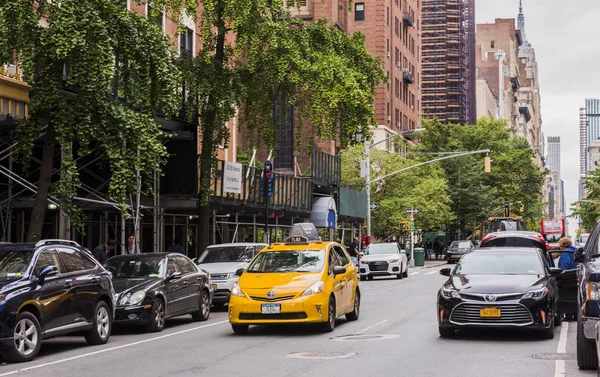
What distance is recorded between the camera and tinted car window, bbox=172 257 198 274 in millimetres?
19609

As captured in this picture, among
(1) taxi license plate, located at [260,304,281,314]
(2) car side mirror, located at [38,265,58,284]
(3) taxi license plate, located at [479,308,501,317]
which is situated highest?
(2) car side mirror, located at [38,265,58,284]

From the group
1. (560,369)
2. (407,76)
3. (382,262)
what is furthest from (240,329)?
(407,76)

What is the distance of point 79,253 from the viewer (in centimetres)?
1589

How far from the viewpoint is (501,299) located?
14742 mm

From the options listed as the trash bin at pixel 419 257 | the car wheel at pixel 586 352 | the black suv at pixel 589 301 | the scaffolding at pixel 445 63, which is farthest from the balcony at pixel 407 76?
the car wheel at pixel 586 352

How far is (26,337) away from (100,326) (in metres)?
2.44

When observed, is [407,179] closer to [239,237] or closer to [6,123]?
[239,237]

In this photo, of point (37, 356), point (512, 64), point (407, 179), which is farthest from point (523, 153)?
point (512, 64)

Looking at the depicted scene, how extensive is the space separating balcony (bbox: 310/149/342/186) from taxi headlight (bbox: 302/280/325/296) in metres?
34.4

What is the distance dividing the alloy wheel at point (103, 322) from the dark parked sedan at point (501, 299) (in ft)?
18.5

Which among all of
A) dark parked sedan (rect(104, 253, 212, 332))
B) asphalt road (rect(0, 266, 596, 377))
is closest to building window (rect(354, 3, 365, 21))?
dark parked sedan (rect(104, 253, 212, 332))

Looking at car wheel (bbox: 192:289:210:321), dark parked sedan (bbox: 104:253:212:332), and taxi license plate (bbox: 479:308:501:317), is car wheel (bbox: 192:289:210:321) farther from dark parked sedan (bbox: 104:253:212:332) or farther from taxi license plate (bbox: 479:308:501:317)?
taxi license plate (bbox: 479:308:501:317)

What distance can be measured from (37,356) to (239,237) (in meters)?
34.8

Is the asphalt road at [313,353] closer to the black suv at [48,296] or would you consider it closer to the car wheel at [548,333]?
the car wheel at [548,333]
